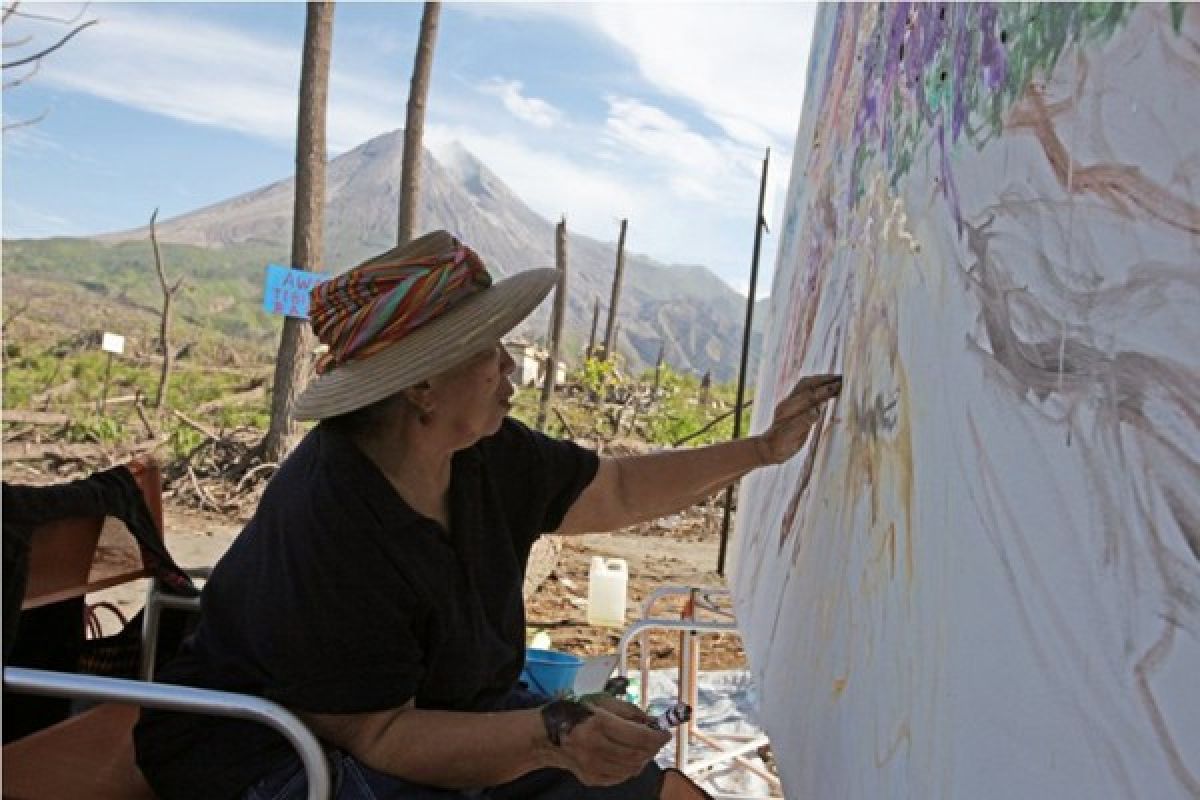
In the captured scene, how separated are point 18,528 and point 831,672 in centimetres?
117

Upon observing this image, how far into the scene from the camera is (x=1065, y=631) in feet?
2.42

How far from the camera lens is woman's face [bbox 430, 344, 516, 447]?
1.67m

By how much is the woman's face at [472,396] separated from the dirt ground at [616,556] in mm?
2336

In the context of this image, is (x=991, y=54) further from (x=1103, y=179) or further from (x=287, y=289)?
(x=287, y=289)

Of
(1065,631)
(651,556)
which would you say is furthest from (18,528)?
(651,556)

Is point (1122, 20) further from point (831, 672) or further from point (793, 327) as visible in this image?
point (793, 327)

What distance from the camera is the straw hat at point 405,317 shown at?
1634 millimetres

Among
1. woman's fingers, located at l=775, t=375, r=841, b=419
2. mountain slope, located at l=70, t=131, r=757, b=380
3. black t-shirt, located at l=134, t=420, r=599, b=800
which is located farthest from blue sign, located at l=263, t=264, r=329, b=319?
mountain slope, located at l=70, t=131, r=757, b=380

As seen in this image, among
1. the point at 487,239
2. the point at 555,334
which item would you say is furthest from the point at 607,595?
the point at 487,239

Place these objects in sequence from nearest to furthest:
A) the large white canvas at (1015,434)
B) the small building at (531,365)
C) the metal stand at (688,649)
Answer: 1. the large white canvas at (1015,434)
2. the metal stand at (688,649)
3. the small building at (531,365)

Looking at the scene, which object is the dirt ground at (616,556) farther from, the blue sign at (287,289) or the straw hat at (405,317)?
the straw hat at (405,317)

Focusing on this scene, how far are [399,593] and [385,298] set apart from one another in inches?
14.7

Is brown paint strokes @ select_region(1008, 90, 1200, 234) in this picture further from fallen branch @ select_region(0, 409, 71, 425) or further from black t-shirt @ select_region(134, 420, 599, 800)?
fallen branch @ select_region(0, 409, 71, 425)

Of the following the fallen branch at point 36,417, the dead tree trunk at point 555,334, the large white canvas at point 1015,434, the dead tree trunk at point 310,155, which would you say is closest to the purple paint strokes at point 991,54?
the large white canvas at point 1015,434
